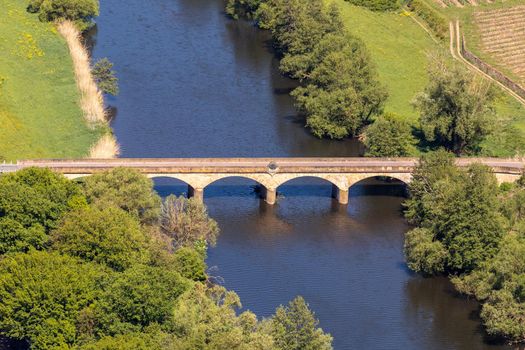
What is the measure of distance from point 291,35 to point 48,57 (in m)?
33.0

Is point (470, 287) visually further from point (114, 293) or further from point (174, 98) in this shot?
point (174, 98)

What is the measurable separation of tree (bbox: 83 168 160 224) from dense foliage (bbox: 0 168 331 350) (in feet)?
6.04

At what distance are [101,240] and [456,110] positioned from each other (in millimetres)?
56870

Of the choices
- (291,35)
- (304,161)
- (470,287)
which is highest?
(291,35)

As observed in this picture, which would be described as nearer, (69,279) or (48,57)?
(69,279)

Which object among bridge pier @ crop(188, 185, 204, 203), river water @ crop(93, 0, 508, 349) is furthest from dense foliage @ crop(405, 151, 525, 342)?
bridge pier @ crop(188, 185, 204, 203)

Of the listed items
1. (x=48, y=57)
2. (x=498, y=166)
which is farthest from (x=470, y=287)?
(x=48, y=57)

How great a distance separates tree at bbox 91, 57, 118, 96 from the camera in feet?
602

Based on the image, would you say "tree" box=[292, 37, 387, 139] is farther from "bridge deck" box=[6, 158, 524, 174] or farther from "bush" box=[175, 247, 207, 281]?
"bush" box=[175, 247, 207, 281]

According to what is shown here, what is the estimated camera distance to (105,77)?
606 feet

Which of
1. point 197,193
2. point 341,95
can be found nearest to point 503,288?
point 197,193

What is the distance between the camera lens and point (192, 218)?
144m

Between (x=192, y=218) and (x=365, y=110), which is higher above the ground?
(x=365, y=110)

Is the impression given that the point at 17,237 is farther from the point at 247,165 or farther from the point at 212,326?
the point at 247,165
